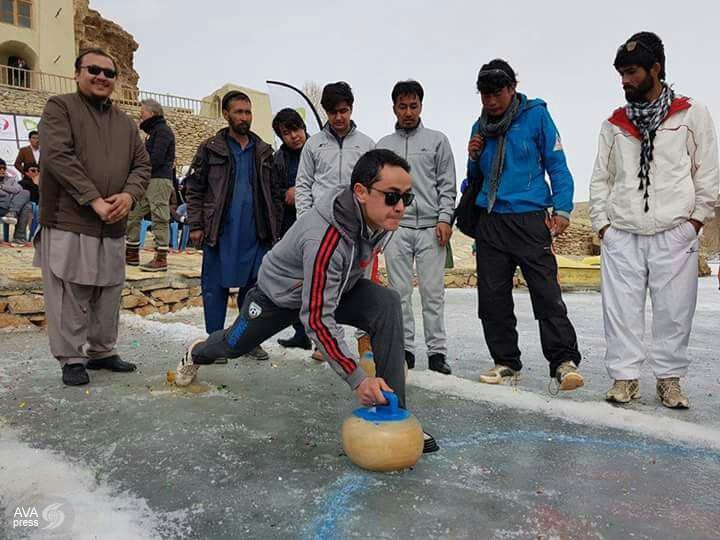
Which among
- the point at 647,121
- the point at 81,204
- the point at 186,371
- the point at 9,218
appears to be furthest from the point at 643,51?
the point at 9,218

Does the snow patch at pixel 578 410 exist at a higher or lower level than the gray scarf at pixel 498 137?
lower

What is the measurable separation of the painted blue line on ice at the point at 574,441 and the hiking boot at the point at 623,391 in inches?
24.6

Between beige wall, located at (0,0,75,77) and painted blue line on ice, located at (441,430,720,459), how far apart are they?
99.6 feet

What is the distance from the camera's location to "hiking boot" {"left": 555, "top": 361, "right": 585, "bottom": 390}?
11.0ft

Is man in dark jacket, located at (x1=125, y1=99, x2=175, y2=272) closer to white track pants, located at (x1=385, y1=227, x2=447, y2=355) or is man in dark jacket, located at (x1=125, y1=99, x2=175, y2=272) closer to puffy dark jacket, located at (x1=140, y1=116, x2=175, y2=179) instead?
puffy dark jacket, located at (x1=140, y1=116, x2=175, y2=179)

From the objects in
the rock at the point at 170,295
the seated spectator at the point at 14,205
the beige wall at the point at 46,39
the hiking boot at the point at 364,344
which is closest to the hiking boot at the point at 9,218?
the seated spectator at the point at 14,205

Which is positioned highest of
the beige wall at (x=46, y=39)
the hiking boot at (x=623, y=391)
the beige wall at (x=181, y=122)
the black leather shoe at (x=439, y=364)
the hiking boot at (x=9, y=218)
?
the beige wall at (x=46, y=39)

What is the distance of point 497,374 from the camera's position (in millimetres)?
3887

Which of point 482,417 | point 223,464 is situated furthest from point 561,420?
point 223,464

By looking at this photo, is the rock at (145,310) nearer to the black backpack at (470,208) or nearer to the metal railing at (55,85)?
A: the black backpack at (470,208)

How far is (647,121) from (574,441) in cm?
190

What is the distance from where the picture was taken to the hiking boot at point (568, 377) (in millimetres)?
3357

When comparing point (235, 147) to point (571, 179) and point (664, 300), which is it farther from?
point (664, 300)
